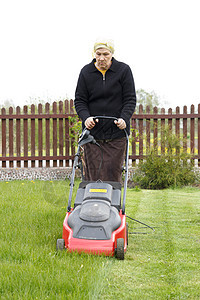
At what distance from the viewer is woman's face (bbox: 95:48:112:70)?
146 inches

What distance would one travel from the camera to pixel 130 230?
177 inches

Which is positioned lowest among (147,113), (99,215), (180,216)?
(180,216)

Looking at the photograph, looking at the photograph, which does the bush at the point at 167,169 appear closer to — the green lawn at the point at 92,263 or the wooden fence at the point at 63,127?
the wooden fence at the point at 63,127

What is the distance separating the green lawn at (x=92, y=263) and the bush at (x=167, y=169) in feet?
10.2

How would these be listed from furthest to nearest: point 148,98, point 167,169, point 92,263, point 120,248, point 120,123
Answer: point 148,98 → point 167,169 → point 120,123 → point 120,248 → point 92,263

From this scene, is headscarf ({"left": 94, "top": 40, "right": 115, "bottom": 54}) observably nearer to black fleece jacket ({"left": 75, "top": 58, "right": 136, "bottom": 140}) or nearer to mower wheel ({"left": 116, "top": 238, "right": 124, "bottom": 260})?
black fleece jacket ({"left": 75, "top": 58, "right": 136, "bottom": 140})

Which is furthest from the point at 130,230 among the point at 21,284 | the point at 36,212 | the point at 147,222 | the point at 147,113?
the point at 147,113

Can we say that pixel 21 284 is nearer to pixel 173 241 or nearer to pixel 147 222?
pixel 173 241

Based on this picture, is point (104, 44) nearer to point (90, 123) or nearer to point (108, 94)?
point (108, 94)

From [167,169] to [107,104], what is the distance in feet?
15.5

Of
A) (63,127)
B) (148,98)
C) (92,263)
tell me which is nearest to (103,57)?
(92,263)

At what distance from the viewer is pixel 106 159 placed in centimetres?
393

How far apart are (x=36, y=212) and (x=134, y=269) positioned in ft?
6.66

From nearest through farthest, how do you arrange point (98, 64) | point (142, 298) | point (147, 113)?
point (142, 298), point (98, 64), point (147, 113)
